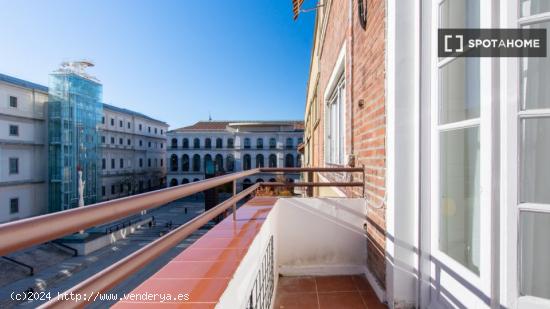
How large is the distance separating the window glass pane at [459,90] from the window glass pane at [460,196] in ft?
0.30

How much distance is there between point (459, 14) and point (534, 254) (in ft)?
4.08

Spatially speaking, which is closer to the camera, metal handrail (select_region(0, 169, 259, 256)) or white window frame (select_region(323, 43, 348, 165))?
metal handrail (select_region(0, 169, 259, 256))

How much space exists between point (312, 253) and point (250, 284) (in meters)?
1.55

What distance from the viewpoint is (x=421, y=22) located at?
179 cm

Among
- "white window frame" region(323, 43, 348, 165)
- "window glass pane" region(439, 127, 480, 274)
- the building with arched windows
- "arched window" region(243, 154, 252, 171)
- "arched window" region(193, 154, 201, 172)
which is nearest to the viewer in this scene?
"window glass pane" region(439, 127, 480, 274)

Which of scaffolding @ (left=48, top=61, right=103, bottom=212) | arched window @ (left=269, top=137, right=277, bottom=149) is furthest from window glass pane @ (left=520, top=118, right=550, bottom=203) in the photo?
arched window @ (left=269, top=137, right=277, bottom=149)

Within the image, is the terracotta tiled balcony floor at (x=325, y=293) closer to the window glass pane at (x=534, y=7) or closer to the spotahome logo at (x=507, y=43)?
the spotahome logo at (x=507, y=43)

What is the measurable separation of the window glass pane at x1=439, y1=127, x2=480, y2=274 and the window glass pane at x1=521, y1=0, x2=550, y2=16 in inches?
20.5

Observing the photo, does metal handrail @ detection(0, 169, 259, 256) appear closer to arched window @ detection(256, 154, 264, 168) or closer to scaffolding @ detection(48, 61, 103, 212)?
scaffolding @ detection(48, 61, 103, 212)

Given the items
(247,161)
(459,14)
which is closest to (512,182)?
(459,14)

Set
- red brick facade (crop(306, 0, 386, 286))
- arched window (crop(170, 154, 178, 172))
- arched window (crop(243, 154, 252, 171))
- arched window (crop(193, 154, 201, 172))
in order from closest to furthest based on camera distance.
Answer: red brick facade (crop(306, 0, 386, 286))
arched window (crop(243, 154, 252, 171))
arched window (crop(193, 154, 201, 172))
arched window (crop(170, 154, 178, 172))

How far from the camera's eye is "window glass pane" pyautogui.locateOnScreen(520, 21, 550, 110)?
114cm

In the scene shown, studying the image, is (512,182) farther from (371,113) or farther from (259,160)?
(259,160)

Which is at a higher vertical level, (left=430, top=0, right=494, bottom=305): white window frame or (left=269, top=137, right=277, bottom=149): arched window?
(left=269, top=137, right=277, bottom=149): arched window
